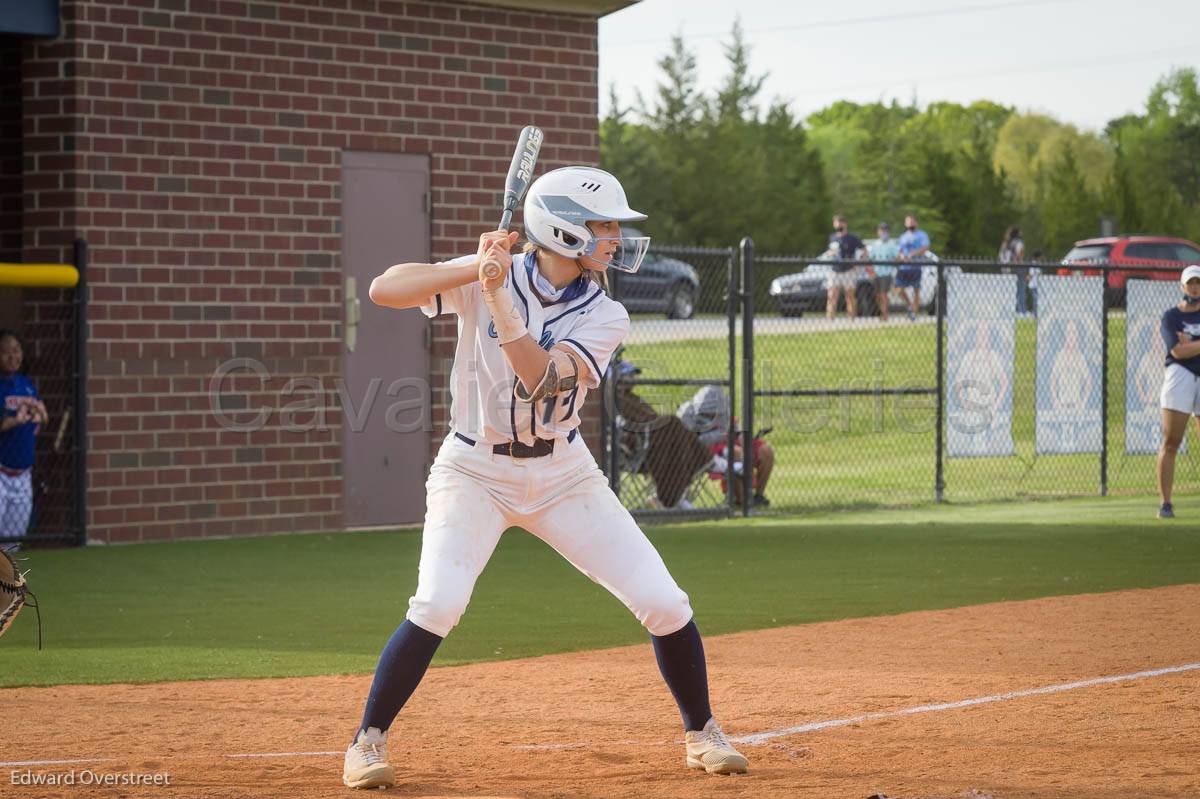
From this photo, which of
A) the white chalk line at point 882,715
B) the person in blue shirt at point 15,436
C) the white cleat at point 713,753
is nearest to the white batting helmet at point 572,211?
the white cleat at point 713,753

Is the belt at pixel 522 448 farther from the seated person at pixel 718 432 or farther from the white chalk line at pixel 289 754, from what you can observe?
the seated person at pixel 718 432

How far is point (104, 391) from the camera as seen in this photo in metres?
13.4

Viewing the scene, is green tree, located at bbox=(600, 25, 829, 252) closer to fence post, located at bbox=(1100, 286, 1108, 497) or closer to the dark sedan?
the dark sedan

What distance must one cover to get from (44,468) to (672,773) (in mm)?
9183

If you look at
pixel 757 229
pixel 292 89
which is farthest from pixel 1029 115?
pixel 292 89

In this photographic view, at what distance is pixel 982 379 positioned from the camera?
17312 mm

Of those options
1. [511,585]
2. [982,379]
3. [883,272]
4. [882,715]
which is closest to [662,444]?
[982,379]

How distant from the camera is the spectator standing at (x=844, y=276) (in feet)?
83.2

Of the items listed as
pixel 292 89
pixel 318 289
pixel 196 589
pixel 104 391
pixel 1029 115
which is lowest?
A: pixel 196 589

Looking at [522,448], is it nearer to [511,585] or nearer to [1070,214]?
[511,585]

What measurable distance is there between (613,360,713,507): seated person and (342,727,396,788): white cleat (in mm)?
9881

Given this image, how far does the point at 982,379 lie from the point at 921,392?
30.2 inches

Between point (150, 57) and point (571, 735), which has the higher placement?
point (150, 57)

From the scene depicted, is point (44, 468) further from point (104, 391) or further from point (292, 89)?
point (292, 89)
